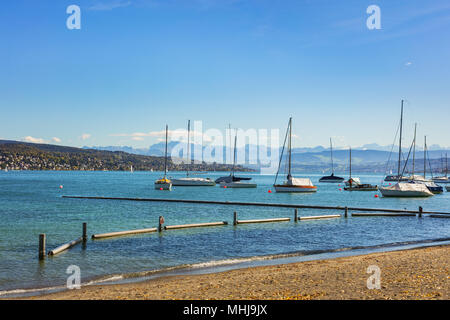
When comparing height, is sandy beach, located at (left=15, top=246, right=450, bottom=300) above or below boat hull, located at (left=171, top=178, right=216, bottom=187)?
above

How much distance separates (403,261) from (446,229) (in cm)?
1811

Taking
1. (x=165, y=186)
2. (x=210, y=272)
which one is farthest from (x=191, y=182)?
(x=210, y=272)

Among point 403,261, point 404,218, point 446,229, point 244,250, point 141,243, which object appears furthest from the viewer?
point 404,218

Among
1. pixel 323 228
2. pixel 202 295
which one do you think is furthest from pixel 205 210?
pixel 202 295

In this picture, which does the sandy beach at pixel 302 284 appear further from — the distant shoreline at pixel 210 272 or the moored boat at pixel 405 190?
the moored boat at pixel 405 190

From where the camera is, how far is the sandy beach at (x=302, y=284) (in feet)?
39.8

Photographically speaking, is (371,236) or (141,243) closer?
(141,243)

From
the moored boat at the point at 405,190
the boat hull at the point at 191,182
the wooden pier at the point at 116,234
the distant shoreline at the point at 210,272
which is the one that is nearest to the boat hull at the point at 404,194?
the moored boat at the point at 405,190

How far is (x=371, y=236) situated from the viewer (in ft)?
96.3

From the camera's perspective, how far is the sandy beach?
39.8 feet

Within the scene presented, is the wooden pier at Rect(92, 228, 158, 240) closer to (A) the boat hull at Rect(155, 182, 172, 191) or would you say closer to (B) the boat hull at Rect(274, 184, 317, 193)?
(B) the boat hull at Rect(274, 184, 317, 193)

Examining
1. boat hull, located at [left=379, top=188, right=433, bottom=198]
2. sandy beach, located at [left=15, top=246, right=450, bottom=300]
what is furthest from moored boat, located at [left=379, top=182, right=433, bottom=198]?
sandy beach, located at [left=15, top=246, right=450, bottom=300]
